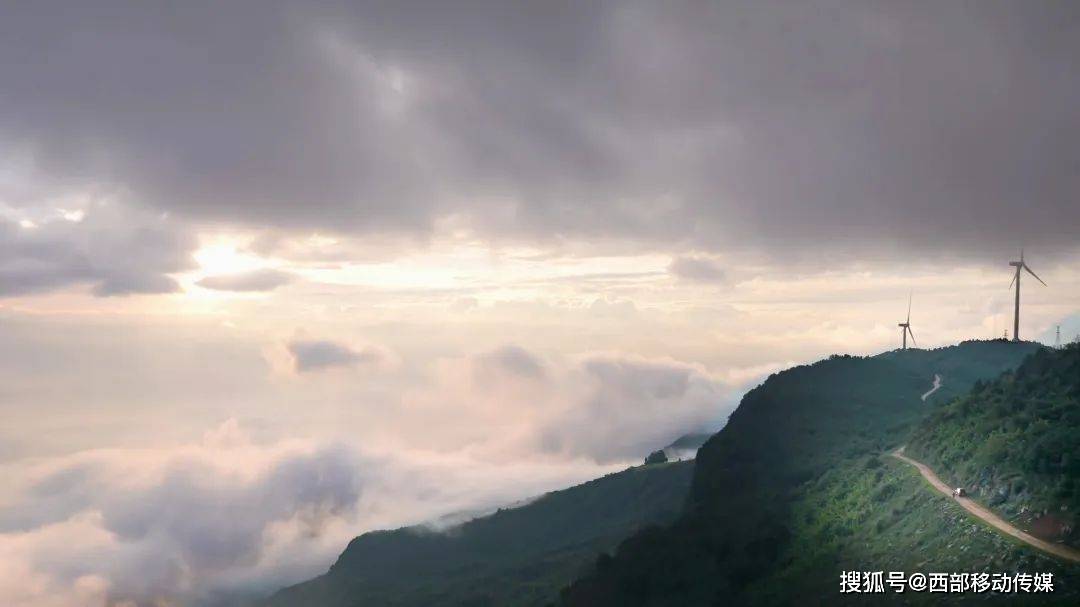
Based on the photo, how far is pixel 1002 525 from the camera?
136125mm

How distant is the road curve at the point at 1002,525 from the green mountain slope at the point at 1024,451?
163cm

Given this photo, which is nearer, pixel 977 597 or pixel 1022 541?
pixel 977 597

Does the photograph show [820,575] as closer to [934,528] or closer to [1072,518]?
[934,528]

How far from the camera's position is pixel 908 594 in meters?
126

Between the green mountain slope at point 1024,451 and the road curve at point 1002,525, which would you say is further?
the green mountain slope at point 1024,451

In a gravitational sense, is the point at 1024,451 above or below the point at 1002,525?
above

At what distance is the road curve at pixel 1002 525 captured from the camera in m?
119

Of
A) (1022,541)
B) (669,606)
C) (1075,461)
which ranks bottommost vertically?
(669,606)

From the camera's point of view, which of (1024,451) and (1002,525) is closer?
(1002,525)

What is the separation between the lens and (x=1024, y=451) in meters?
152

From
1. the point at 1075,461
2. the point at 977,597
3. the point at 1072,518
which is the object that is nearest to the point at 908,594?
the point at 977,597

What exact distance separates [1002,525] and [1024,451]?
23.8 metres

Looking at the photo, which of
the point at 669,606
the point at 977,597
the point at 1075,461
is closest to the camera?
the point at 977,597

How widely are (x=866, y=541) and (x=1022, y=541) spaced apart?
119 feet
